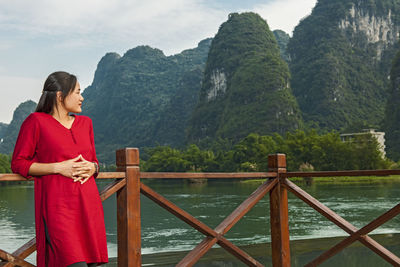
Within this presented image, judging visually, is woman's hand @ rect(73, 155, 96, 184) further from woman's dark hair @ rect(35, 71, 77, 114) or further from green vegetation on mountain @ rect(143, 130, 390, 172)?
green vegetation on mountain @ rect(143, 130, 390, 172)

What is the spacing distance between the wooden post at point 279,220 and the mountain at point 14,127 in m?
133

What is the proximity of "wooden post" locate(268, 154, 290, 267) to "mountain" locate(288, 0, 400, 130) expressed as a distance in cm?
6624

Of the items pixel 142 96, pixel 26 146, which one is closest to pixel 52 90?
pixel 26 146

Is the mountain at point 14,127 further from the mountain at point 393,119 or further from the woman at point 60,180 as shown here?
the woman at point 60,180

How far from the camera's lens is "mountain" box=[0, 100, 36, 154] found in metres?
128

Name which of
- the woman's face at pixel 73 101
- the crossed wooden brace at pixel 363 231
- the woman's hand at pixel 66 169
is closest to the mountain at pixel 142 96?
the crossed wooden brace at pixel 363 231

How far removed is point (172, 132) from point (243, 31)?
104 ft

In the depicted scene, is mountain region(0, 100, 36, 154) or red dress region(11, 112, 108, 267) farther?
mountain region(0, 100, 36, 154)

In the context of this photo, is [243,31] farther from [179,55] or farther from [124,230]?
[124,230]

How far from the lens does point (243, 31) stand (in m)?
86.9

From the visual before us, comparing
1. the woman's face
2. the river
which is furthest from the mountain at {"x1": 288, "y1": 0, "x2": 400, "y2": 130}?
the woman's face

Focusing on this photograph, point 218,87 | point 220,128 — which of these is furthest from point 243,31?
point 220,128

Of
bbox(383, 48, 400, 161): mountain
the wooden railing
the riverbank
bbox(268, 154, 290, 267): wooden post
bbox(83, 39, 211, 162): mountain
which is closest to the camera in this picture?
the wooden railing

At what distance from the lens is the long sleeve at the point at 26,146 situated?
150 centimetres
